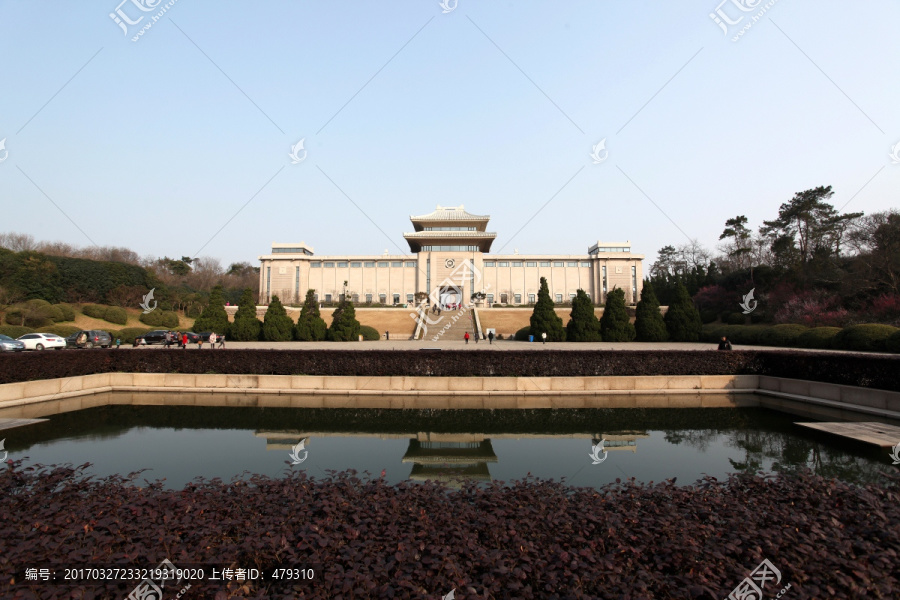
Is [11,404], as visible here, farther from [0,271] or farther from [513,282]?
[513,282]

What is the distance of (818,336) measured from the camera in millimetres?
23766

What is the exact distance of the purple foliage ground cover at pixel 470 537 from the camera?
304 cm

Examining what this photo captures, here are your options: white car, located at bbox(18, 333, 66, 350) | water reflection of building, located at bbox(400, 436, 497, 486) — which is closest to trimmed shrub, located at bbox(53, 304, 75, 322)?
white car, located at bbox(18, 333, 66, 350)

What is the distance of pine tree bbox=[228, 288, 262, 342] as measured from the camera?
98.6 feet

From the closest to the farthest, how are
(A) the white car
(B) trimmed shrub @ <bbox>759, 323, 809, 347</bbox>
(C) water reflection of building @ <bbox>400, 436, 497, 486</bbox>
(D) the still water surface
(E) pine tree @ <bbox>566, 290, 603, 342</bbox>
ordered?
(C) water reflection of building @ <bbox>400, 436, 497, 486</bbox>, (D) the still water surface, (A) the white car, (B) trimmed shrub @ <bbox>759, 323, 809, 347</bbox>, (E) pine tree @ <bbox>566, 290, 603, 342</bbox>

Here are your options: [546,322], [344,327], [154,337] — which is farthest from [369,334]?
[154,337]

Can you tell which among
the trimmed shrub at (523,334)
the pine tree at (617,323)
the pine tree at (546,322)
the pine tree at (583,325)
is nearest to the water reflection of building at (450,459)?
the pine tree at (546,322)

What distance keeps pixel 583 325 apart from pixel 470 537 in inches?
1063

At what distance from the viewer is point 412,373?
45.1 feet

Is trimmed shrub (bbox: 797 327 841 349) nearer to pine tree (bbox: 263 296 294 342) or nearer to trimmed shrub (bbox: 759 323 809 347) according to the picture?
trimmed shrub (bbox: 759 323 809 347)

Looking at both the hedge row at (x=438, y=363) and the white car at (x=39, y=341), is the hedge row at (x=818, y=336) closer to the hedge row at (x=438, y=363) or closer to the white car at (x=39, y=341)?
the hedge row at (x=438, y=363)

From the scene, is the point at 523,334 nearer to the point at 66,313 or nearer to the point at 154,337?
the point at 154,337

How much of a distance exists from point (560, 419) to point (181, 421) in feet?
26.5

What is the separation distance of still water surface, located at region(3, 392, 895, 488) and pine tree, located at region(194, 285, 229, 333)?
774 inches
